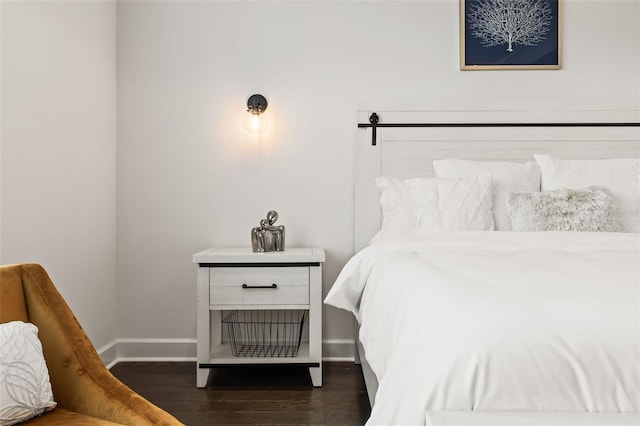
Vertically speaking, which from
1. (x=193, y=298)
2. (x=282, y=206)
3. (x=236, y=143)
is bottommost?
(x=193, y=298)

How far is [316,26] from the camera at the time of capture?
2854mm

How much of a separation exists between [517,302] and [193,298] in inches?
87.8

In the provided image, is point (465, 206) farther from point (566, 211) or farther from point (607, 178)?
point (607, 178)

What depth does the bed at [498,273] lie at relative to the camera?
2.79 feet

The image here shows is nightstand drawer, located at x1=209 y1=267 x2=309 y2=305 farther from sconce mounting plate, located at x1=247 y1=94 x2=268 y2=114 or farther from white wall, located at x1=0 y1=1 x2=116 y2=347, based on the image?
sconce mounting plate, located at x1=247 y1=94 x2=268 y2=114

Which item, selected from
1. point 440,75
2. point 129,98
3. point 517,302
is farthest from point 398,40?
point 517,302

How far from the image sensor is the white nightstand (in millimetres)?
2395

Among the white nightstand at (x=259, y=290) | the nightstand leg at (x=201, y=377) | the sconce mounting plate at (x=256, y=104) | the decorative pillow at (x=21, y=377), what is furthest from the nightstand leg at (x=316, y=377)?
the sconce mounting plate at (x=256, y=104)

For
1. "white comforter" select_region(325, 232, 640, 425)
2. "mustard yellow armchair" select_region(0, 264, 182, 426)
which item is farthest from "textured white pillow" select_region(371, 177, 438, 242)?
"mustard yellow armchair" select_region(0, 264, 182, 426)

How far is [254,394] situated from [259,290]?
1.66 feet

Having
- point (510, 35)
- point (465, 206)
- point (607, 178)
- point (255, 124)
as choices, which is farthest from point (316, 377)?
point (510, 35)

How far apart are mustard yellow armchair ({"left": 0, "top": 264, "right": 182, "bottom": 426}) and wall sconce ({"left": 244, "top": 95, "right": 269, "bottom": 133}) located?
1.66 metres

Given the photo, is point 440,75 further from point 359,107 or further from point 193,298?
point 193,298

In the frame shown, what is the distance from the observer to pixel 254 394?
2.28 metres
